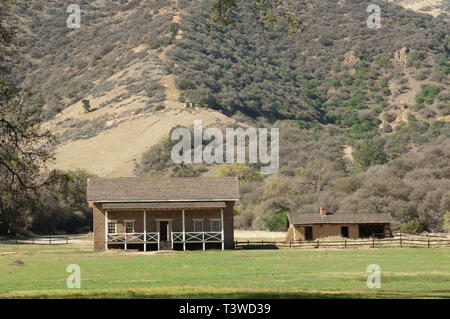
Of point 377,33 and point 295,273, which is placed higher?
point 377,33

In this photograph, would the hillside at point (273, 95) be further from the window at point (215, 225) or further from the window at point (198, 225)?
the window at point (198, 225)

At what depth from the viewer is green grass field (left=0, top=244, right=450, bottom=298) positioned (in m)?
18.6

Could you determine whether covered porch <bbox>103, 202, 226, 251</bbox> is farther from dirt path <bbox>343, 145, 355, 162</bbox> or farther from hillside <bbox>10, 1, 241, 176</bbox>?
dirt path <bbox>343, 145, 355, 162</bbox>

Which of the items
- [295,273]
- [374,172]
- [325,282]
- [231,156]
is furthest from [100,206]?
[231,156]

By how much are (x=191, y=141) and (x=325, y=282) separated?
7673 centimetres

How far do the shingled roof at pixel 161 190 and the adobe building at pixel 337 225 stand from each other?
661 cm

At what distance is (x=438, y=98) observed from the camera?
427 feet

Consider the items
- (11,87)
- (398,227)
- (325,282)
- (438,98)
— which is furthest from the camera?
(438,98)

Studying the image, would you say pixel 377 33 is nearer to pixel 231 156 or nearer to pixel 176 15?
pixel 176 15

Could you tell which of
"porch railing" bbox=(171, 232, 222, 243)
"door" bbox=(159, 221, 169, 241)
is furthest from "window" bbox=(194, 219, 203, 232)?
"door" bbox=(159, 221, 169, 241)

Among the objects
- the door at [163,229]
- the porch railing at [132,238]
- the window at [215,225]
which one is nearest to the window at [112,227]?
the porch railing at [132,238]

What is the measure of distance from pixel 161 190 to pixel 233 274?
20.4 metres

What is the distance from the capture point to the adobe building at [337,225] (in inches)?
1938

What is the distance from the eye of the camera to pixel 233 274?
2598cm
